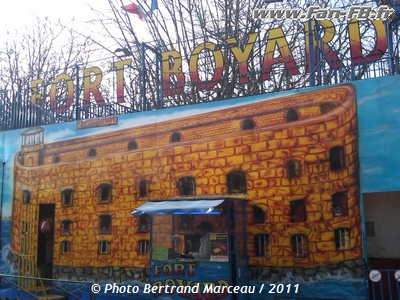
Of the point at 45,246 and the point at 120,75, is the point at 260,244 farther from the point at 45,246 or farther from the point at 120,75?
the point at 45,246

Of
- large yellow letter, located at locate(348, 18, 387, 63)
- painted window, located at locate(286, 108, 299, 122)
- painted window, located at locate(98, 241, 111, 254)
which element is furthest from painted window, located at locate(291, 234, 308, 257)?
painted window, located at locate(98, 241, 111, 254)

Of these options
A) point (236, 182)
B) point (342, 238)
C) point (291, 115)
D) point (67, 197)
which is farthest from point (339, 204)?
point (67, 197)

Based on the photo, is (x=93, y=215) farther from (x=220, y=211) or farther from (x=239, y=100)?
(x=239, y=100)

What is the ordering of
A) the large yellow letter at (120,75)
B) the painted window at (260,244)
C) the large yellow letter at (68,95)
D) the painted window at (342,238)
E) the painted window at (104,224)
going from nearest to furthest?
the painted window at (342,238)
the painted window at (260,244)
the painted window at (104,224)
the large yellow letter at (120,75)
the large yellow letter at (68,95)

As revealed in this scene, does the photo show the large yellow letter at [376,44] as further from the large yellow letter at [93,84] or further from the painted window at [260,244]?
the large yellow letter at [93,84]

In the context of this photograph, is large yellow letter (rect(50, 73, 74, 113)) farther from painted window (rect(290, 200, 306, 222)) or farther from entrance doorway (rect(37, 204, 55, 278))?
painted window (rect(290, 200, 306, 222))

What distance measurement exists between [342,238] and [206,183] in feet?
11.1

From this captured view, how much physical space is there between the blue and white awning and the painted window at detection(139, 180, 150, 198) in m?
1.62

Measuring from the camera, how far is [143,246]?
10.9 metres

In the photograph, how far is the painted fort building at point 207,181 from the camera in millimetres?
9008

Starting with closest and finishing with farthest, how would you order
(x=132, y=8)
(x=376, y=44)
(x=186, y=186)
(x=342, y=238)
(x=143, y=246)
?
1. (x=342, y=238)
2. (x=376, y=44)
3. (x=186, y=186)
4. (x=143, y=246)
5. (x=132, y=8)

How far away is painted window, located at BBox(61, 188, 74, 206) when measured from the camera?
1233cm

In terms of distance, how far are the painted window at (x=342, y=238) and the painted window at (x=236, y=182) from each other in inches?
89.9

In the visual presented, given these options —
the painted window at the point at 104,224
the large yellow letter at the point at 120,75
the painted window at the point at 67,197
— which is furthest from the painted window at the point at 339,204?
the painted window at the point at 67,197
